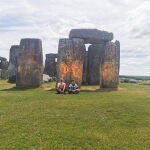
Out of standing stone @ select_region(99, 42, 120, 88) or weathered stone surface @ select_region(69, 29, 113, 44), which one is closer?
standing stone @ select_region(99, 42, 120, 88)

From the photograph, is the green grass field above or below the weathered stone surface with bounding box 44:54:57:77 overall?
below

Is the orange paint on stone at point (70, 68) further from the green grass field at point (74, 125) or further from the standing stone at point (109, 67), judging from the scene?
the green grass field at point (74, 125)

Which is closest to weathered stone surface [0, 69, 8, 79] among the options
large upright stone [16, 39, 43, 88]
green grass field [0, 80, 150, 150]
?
large upright stone [16, 39, 43, 88]

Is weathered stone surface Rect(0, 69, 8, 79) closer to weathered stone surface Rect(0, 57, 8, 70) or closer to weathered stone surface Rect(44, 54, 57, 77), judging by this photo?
weathered stone surface Rect(0, 57, 8, 70)

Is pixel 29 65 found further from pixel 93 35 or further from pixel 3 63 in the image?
pixel 3 63

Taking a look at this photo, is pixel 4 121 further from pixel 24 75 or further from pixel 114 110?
pixel 24 75

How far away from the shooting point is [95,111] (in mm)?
17953

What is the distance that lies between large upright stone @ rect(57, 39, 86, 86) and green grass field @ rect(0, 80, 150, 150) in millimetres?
8585

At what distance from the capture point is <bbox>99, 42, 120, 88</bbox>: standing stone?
102 feet

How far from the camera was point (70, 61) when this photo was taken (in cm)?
2978

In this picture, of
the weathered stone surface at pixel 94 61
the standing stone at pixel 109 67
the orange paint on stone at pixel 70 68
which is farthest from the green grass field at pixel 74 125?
the weathered stone surface at pixel 94 61

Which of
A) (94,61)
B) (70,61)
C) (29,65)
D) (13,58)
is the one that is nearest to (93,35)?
(94,61)

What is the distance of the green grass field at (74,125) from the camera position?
41.2ft

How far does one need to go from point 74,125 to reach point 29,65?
16462 mm
